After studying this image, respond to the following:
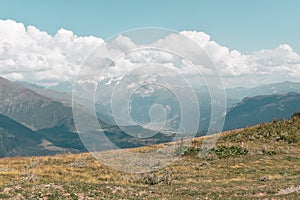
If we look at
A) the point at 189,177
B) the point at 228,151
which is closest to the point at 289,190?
the point at 189,177

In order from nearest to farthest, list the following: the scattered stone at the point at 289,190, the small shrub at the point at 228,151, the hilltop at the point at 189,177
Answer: the hilltop at the point at 189,177 < the scattered stone at the point at 289,190 < the small shrub at the point at 228,151

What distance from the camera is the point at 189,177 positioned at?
35406 mm

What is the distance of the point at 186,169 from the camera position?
39875 mm

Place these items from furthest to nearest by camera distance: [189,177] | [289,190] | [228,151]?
[228,151], [189,177], [289,190]

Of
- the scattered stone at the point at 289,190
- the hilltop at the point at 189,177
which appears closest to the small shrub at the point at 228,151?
the hilltop at the point at 189,177

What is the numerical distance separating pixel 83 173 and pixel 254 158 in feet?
78.1

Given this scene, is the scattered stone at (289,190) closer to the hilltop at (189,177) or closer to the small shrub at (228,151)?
the hilltop at (189,177)

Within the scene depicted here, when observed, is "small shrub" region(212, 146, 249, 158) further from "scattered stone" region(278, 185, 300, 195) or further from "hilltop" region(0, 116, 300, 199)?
"scattered stone" region(278, 185, 300, 195)

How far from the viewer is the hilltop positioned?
25.6 metres

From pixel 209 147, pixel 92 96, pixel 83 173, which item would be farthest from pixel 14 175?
pixel 209 147

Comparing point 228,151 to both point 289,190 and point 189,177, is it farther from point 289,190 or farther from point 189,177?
point 289,190

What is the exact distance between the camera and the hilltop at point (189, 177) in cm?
2561

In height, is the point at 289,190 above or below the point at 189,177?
below

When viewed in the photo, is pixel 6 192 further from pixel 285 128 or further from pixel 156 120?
pixel 285 128
